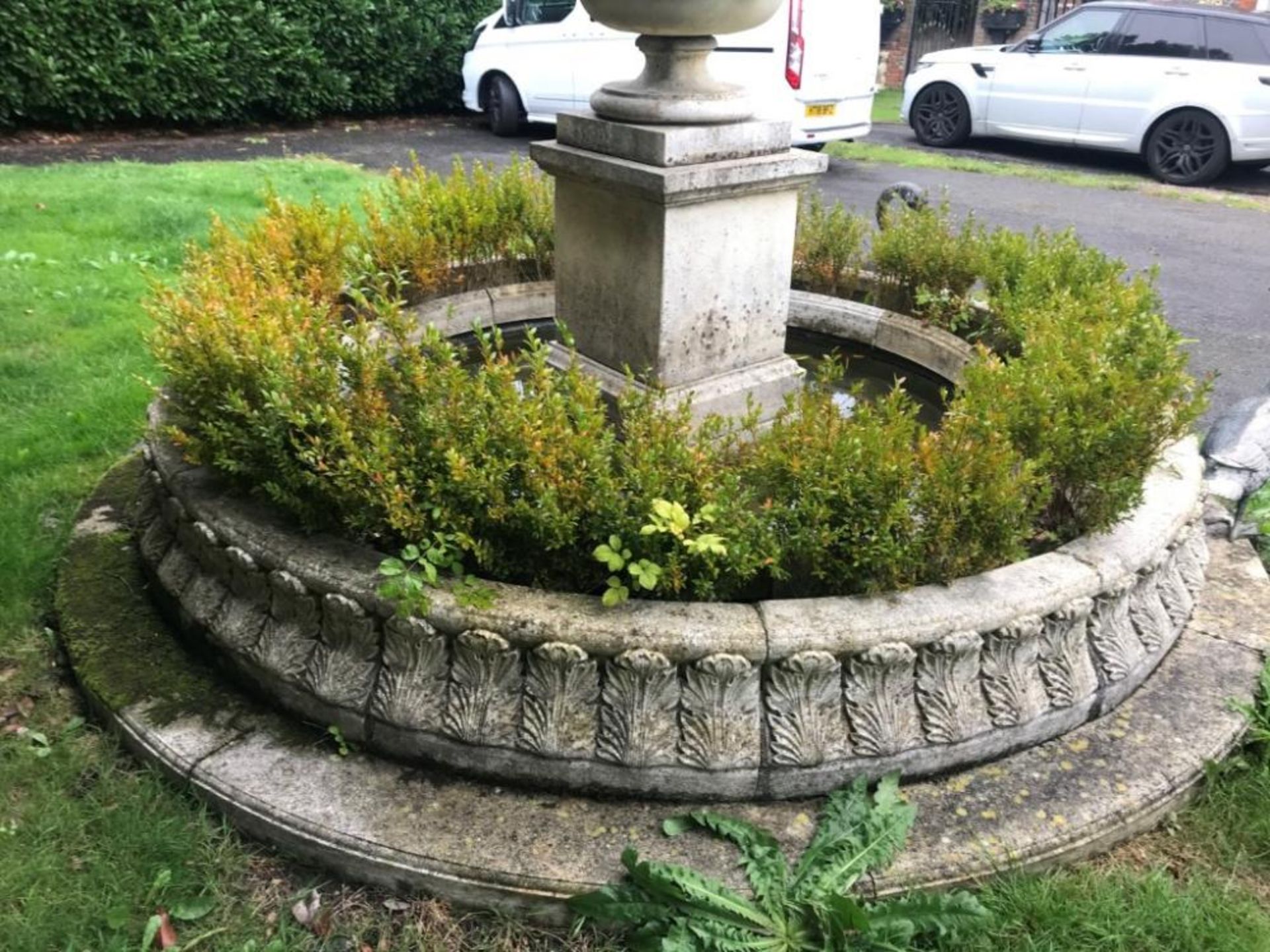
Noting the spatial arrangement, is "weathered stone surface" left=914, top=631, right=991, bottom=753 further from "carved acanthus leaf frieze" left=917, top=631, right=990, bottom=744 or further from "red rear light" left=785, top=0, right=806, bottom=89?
"red rear light" left=785, top=0, right=806, bottom=89

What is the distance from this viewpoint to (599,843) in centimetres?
251

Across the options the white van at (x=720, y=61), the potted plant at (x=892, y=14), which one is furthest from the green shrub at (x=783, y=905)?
the potted plant at (x=892, y=14)

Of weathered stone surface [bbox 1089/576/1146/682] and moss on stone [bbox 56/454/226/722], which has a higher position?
weathered stone surface [bbox 1089/576/1146/682]

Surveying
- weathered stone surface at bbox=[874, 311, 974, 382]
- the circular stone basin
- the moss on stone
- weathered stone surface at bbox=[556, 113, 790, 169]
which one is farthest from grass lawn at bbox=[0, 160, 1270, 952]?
weathered stone surface at bbox=[556, 113, 790, 169]

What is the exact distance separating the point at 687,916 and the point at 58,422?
12.4 feet

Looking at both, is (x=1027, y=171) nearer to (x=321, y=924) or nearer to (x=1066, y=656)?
(x=1066, y=656)

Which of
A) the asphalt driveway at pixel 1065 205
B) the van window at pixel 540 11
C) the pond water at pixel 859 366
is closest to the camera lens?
the pond water at pixel 859 366

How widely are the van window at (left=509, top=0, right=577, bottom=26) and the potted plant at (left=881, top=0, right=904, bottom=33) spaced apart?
11589 mm

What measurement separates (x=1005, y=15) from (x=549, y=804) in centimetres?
2187

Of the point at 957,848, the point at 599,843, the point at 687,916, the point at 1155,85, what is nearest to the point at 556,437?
the point at 599,843

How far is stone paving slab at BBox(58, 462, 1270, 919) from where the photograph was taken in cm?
247

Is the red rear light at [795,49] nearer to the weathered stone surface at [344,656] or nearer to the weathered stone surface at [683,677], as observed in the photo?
the weathered stone surface at [683,677]

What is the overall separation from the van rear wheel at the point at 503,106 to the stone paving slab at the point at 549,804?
36.8 feet

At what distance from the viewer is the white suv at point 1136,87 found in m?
11.3
